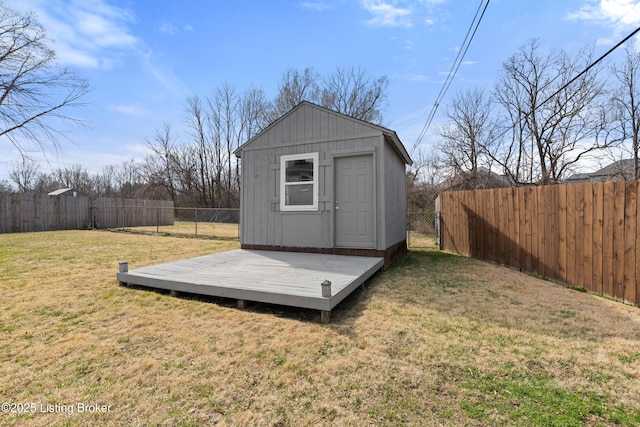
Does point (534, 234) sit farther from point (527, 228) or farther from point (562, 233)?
point (562, 233)

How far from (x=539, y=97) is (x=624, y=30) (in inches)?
350

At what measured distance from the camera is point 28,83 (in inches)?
242

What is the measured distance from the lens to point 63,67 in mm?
6715

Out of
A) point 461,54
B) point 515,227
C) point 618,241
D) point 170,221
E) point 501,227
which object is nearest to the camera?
point 618,241

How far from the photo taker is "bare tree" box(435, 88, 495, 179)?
14445 mm

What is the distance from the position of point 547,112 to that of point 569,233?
11.1 metres

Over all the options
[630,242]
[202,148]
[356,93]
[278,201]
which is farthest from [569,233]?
[202,148]

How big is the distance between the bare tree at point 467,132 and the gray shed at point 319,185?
34.7 feet

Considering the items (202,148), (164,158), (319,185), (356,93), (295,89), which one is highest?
(295,89)

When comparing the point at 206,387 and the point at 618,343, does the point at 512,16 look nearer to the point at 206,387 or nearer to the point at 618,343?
the point at 618,343

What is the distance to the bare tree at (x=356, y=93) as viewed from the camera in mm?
20094

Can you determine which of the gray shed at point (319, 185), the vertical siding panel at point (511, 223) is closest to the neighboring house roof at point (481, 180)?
the vertical siding panel at point (511, 223)

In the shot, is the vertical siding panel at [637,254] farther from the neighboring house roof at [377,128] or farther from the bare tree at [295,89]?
the bare tree at [295,89]

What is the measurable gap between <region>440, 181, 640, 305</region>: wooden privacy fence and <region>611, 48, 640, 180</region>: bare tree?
9.16m
